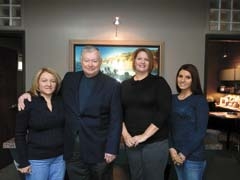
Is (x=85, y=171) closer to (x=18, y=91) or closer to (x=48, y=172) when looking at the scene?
(x=48, y=172)

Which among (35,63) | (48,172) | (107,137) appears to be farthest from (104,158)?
(35,63)

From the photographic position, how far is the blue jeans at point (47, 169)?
1868 mm

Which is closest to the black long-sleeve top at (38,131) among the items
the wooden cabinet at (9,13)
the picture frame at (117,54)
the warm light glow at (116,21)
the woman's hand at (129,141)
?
the woman's hand at (129,141)

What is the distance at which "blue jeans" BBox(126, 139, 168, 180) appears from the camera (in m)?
1.94

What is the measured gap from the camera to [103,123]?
1889 millimetres

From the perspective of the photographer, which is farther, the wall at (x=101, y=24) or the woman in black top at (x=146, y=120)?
the wall at (x=101, y=24)

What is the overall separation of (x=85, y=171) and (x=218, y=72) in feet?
24.8

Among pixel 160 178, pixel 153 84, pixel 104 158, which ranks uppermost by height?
pixel 153 84

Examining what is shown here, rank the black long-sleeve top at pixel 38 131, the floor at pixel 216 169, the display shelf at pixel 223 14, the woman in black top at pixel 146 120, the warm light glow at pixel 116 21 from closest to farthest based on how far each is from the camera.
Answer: the black long-sleeve top at pixel 38 131 → the woman in black top at pixel 146 120 → the floor at pixel 216 169 → the warm light glow at pixel 116 21 → the display shelf at pixel 223 14

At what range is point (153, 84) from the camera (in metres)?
1.97

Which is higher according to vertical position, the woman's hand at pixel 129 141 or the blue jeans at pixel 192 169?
the woman's hand at pixel 129 141

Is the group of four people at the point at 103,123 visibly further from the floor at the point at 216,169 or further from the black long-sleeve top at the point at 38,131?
the floor at the point at 216,169

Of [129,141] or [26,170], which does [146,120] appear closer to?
[129,141]

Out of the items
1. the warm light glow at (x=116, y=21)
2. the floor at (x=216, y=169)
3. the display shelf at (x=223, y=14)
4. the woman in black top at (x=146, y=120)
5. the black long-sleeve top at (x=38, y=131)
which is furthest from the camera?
the display shelf at (x=223, y=14)
